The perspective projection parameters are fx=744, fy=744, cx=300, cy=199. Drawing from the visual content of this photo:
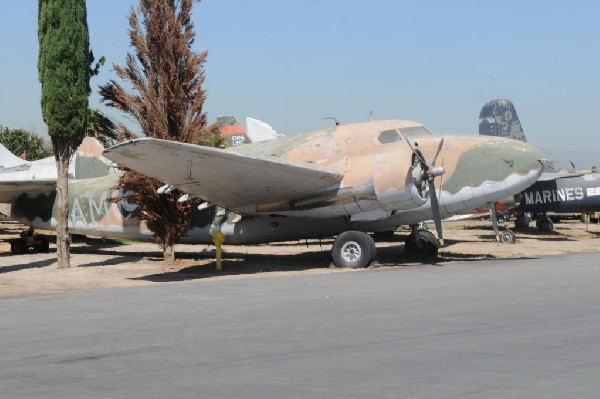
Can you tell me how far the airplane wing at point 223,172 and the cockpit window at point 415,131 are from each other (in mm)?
2451

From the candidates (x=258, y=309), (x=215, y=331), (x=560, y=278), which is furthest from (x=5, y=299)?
(x=560, y=278)

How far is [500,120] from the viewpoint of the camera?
4114 inches

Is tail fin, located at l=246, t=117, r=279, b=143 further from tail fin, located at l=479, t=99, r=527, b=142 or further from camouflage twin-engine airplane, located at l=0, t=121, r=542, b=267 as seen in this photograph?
tail fin, located at l=479, t=99, r=527, b=142

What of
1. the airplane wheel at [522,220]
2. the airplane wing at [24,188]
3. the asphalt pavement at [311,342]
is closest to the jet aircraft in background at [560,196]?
the airplane wheel at [522,220]

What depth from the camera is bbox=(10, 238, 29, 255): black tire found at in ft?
83.4

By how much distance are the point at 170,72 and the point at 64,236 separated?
5.29m

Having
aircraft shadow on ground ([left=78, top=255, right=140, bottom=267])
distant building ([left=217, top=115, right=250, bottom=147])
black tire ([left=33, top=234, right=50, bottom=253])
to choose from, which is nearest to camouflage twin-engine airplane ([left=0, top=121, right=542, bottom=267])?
aircraft shadow on ground ([left=78, top=255, right=140, bottom=267])

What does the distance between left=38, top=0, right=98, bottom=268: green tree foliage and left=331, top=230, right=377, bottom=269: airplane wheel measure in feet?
24.4

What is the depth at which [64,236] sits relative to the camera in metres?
19.9

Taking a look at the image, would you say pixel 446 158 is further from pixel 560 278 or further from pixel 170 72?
pixel 170 72

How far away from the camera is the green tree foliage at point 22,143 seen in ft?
233

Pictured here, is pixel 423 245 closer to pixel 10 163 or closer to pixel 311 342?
pixel 311 342

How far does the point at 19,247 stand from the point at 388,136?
13.8m

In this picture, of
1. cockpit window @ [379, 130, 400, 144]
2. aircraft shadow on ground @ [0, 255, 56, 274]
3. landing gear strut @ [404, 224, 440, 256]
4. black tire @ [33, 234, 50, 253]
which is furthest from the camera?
black tire @ [33, 234, 50, 253]
